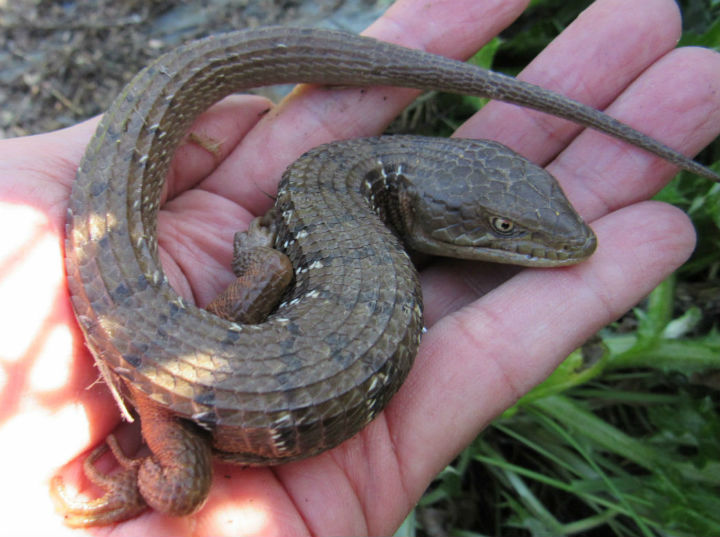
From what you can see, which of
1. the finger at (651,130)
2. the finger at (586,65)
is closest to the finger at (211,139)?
the finger at (586,65)

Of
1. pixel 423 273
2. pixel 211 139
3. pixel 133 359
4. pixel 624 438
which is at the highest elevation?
pixel 211 139

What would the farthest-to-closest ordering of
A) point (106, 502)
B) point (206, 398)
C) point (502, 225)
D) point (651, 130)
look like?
point (651, 130)
point (502, 225)
point (106, 502)
point (206, 398)

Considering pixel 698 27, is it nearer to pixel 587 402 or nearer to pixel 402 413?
pixel 587 402

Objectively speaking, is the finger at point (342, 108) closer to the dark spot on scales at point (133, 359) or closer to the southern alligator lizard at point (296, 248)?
the southern alligator lizard at point (296, 248)

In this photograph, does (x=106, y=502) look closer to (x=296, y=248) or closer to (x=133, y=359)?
(x=133, y=359)

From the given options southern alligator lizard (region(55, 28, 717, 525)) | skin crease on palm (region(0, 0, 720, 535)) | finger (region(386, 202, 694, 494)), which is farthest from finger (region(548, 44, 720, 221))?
finger (region(386, 202, 694, 494))

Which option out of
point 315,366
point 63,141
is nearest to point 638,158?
point 315,366

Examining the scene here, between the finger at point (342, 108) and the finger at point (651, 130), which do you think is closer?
the finger at point (651, 130)

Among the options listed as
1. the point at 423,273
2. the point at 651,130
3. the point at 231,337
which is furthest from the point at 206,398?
the point at 651,130
